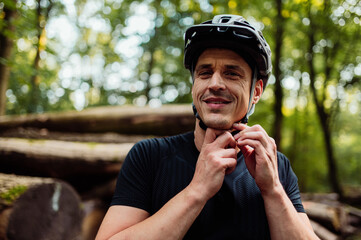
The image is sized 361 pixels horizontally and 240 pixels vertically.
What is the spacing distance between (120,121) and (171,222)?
17.5 feet

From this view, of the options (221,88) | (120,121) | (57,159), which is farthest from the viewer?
(120,121)

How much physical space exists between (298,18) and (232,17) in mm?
10864

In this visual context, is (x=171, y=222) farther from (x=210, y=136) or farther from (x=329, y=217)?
(x=329, y=217)

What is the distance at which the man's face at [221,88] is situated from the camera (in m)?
1.95

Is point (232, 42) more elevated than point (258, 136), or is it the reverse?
point (232, 42)

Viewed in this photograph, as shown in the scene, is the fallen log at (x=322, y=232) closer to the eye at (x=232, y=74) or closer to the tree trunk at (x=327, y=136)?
the eye at (x=232, y=74)

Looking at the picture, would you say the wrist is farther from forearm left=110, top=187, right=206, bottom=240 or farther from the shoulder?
forearm left=110, top=187, right=206, bottom=240

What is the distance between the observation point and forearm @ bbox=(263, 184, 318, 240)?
163cm

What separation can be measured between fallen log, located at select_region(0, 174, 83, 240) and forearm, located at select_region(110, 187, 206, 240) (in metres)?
2.35

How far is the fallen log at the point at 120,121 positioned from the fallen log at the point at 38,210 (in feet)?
9.38

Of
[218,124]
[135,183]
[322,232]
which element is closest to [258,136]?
[218,124]

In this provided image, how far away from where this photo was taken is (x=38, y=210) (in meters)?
3.37

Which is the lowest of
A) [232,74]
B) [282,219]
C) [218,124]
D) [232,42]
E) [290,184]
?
[282,219]

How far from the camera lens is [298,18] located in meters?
11.3
